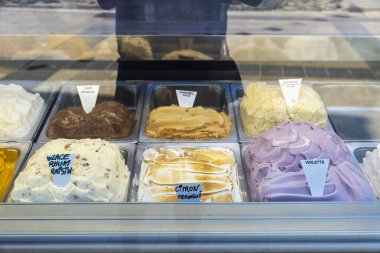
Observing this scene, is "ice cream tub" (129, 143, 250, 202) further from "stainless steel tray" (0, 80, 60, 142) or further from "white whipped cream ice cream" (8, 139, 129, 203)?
"stainless steel tray" (0, 80, 60, 142)

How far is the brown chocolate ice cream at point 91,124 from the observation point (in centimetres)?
223

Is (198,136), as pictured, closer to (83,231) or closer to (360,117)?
(360,117)

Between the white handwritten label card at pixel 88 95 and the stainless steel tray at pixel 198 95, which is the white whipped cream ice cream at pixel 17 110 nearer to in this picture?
the white handwritten label card at pixel 88 95

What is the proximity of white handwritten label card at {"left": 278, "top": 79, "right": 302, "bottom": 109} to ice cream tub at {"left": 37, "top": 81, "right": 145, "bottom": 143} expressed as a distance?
2.86 feet

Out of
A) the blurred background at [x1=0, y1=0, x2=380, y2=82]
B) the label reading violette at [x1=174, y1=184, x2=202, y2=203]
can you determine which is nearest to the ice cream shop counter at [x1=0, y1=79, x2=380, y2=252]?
the label reading violette at [x1=174, y1=184, x2=202, y2=203]

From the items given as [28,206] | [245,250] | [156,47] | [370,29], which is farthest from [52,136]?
[370,29]

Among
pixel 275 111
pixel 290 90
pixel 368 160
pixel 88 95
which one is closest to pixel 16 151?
pixel 88 95

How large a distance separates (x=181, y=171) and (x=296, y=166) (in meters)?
0.52

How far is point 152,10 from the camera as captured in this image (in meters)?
2.11

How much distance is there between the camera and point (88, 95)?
239 centimetres

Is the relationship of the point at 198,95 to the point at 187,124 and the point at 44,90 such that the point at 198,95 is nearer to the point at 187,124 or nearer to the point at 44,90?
the point at 187,124

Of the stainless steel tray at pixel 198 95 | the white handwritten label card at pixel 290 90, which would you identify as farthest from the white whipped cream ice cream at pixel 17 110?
the white handwritten label card at pixel 290 90

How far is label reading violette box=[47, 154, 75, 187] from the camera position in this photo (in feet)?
5.00

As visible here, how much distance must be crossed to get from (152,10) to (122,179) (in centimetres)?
90
